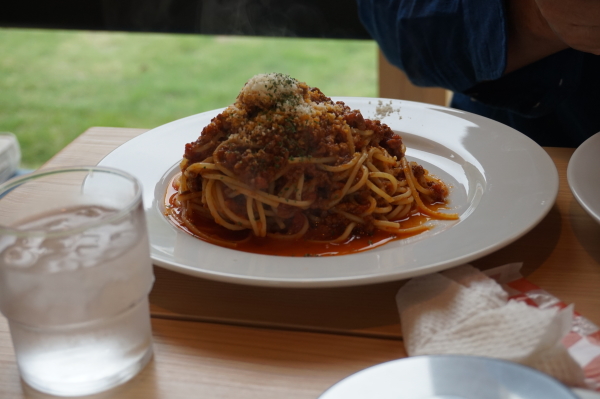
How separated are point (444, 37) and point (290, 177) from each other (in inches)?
41.4

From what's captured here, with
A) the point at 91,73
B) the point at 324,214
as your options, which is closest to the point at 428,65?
the point at 324,214

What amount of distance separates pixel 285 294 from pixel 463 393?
54 cm

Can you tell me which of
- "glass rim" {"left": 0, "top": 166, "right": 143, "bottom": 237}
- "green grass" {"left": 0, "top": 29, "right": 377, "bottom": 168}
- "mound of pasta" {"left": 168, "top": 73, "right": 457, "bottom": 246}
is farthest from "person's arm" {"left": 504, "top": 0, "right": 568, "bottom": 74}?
"green grass" {"left": 0, "top": 29, "right": 377, "bottom": 168}

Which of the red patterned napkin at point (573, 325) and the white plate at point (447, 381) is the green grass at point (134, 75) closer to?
the red patterned napkin at point (573, 325)

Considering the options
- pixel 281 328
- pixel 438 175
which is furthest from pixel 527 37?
pixel 281 328

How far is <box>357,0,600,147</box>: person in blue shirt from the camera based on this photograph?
2270mm

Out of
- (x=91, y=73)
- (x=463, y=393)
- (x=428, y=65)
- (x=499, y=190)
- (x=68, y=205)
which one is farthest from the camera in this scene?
(x=91, y=73)

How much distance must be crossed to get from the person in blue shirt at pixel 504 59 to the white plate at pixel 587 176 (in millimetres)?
651

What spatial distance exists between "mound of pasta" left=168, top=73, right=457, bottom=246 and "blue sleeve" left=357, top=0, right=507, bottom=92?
0.63 m

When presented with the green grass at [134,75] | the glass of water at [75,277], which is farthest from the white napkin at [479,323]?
the green grass at [134,75]

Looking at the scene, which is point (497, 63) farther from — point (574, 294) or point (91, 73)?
point (91, 73)

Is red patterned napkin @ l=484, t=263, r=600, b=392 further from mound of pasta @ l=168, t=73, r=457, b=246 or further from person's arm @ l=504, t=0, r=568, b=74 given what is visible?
person's arm @ l=504, t=0, r=568, b=74

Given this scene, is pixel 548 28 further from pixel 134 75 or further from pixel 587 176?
pixel 134 75

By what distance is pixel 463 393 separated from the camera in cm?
93
